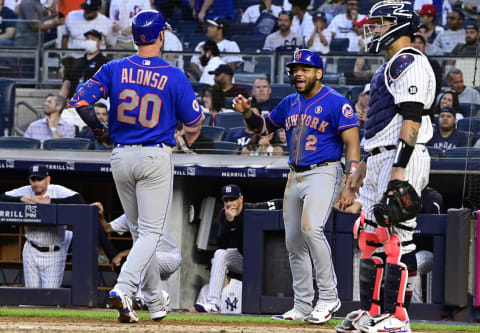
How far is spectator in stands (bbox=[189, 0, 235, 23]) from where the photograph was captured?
11641mm

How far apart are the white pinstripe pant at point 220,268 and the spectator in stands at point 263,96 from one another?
1813mm

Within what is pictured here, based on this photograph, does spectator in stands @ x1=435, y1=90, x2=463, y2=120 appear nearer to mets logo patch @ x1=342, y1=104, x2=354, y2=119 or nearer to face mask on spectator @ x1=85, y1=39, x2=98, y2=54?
mets logo patch @ x1=342, y1=104, x2=354, y2=119

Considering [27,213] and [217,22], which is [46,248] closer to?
[27,213]

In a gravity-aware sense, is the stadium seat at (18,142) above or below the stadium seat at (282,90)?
below

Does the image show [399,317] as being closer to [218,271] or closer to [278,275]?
[278,275]

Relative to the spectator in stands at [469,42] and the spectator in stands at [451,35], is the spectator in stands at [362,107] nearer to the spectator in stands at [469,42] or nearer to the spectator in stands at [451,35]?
the spectator in stands at [469,42]

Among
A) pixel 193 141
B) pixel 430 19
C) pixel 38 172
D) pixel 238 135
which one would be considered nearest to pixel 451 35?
pixel 430 19

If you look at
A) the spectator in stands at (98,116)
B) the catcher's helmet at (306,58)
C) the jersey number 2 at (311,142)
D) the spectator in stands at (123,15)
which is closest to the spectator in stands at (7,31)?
the spectator in stands at (123,15)

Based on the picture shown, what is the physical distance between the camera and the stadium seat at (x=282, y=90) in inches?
367

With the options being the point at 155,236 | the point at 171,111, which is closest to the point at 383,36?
the point at 171,111

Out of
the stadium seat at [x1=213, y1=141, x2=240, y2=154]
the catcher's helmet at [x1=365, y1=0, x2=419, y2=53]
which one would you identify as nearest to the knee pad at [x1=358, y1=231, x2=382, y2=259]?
the catcher's helmet at [x1=365, y1=0, x2=419, y2=53]

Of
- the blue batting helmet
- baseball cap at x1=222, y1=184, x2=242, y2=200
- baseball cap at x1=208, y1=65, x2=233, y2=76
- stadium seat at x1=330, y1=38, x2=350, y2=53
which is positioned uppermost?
stadium seat at x1=330, y1=38, x2=350, y2=53

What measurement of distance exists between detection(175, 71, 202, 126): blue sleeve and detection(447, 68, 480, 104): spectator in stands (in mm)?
4560

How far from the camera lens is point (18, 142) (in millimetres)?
8867
